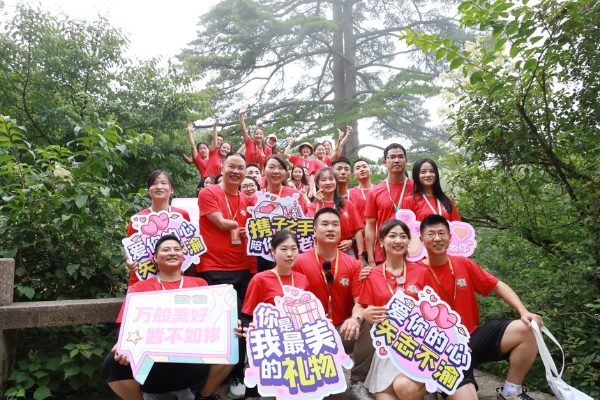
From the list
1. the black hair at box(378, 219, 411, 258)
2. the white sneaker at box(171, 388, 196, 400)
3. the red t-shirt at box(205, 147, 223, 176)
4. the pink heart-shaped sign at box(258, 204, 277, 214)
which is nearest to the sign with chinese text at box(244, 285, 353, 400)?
the black hair at box(378, 219, 411, 258)

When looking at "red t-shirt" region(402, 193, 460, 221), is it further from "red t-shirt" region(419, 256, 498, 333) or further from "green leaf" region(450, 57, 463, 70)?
"green leaf" region(450, 57, 463, 70)

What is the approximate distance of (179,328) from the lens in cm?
284

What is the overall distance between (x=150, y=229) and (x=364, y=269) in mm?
1767

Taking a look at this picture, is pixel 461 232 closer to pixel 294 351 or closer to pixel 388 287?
pixel 388 287

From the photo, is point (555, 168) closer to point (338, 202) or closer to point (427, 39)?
point (427, 39)

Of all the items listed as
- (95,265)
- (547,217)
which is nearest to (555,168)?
(547,217)

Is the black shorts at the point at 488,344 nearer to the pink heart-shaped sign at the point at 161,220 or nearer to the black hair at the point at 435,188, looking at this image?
the black hair at the point at 435,188

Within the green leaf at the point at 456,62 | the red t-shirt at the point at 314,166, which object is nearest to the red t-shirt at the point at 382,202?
the green leaf at the point at 456,62

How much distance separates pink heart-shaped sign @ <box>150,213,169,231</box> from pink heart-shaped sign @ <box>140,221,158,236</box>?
0.03m

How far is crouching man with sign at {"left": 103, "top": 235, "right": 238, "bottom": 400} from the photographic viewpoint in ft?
8.88

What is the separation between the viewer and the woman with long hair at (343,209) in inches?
174

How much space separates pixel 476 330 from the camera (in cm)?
316

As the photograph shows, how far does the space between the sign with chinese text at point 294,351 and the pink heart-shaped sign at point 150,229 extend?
1.23 metres

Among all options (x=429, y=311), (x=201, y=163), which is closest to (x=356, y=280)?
(x=429, y=311)
